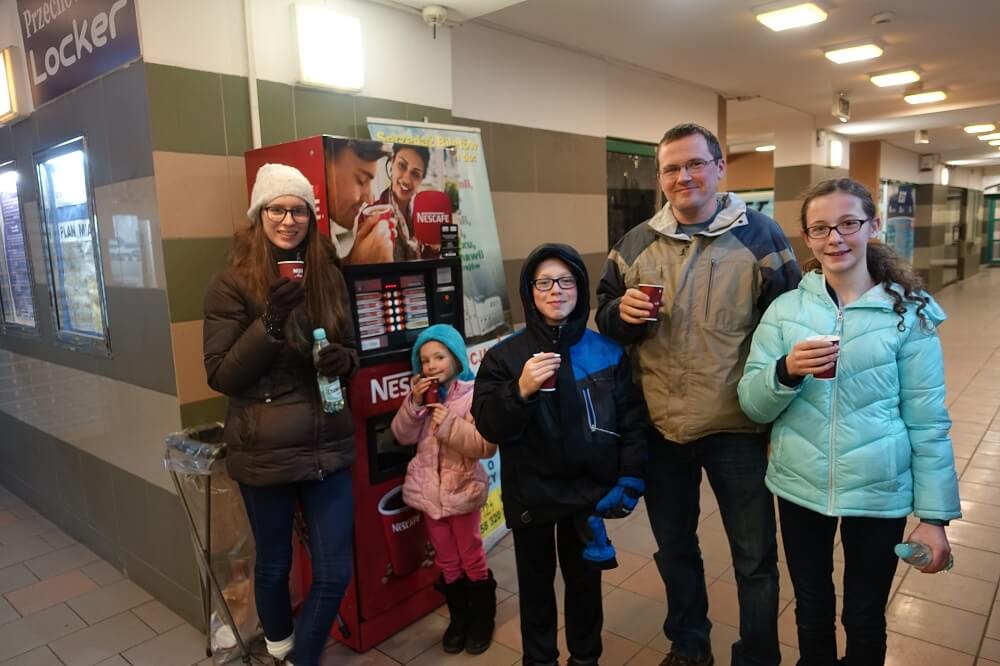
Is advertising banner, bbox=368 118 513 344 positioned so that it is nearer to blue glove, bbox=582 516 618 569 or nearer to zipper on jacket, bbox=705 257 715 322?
zipper on jacket, bbox=705 257 715 322

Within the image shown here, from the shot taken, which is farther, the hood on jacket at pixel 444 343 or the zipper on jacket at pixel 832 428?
the hood on jacket at pixel 444 343

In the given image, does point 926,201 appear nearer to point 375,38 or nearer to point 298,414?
point 375,38

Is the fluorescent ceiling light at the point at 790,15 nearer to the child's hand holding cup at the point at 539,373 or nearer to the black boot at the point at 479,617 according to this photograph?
the child's hand holding cup at the point at 539,373

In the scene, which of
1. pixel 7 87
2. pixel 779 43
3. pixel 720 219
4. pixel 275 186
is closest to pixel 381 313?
pixel 275 186

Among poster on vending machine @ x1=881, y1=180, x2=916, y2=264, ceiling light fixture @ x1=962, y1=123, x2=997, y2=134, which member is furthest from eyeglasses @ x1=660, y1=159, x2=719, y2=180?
poster on vending machine @ x1=881, y1=180, x2=916, y2=264

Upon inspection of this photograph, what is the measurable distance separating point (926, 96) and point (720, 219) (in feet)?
21.8

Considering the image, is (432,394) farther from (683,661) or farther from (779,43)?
(779,43)

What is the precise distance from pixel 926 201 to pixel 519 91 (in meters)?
13.5

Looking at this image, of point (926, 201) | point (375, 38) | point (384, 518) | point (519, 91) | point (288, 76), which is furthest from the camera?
point (926, 201)

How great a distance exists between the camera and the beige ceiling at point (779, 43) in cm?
412

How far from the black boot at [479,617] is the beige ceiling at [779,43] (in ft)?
10.2

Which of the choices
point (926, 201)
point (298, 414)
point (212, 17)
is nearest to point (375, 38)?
point (212, 17)

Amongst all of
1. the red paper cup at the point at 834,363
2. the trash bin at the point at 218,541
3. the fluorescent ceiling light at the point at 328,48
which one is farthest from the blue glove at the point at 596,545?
the fluorescent ceiling light at the point at 328,48

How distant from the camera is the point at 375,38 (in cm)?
319
